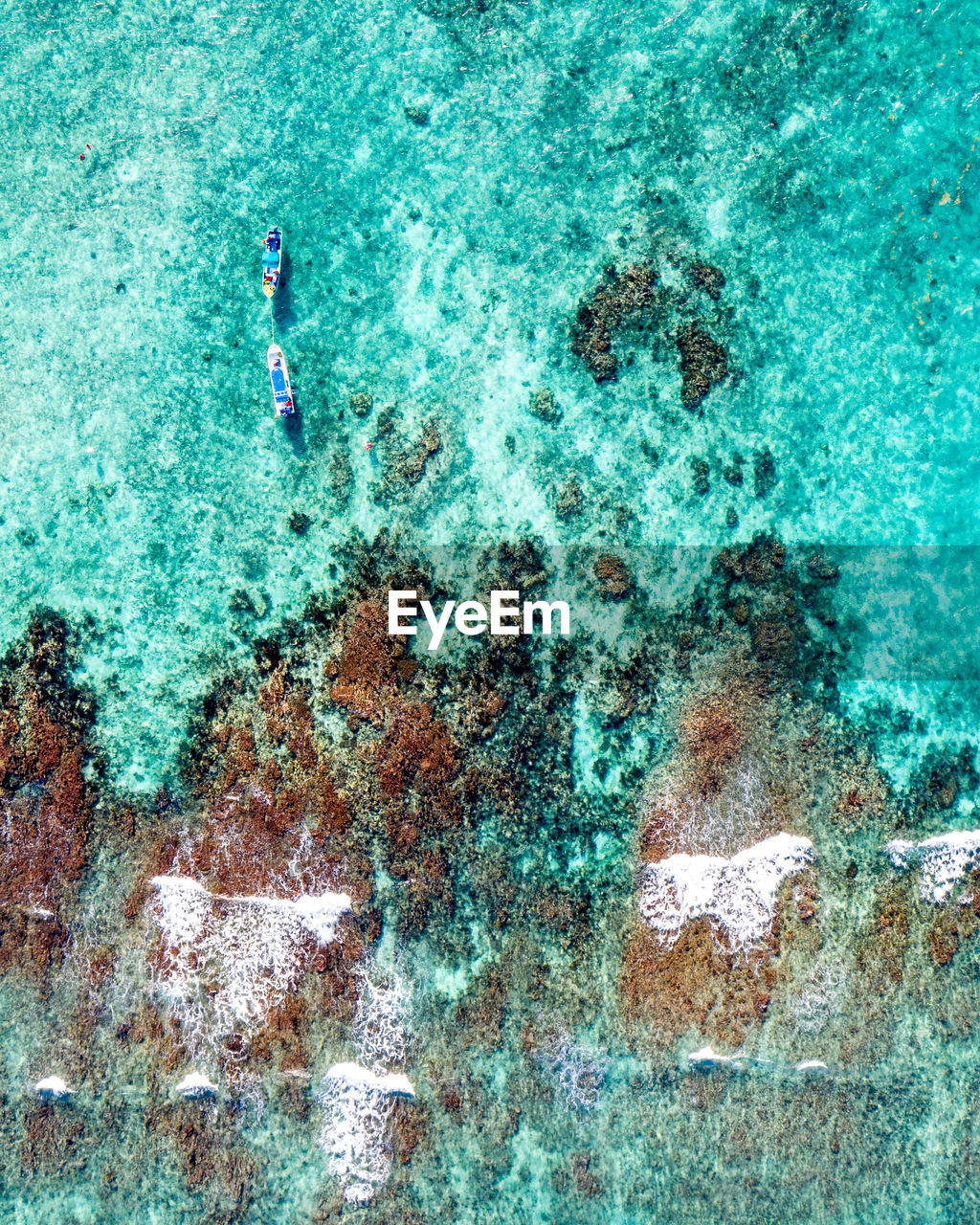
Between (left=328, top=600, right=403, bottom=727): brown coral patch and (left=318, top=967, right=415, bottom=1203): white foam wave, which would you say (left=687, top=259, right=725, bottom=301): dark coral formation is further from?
(left=318, top=967, right=415, bottom=1203): white foam wave

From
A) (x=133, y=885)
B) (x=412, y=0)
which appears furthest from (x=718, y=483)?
(x=133, y=885)

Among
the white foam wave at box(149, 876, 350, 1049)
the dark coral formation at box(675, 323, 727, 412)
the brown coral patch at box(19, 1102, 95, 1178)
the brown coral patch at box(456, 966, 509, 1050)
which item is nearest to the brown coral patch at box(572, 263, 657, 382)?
the dark coral formation at box(675, 323, 727, 412)

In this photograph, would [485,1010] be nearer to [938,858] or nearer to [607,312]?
[938,858]

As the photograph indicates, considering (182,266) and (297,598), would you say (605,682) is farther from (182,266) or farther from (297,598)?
(182,266)

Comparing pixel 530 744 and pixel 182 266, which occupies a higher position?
pixel 182 266

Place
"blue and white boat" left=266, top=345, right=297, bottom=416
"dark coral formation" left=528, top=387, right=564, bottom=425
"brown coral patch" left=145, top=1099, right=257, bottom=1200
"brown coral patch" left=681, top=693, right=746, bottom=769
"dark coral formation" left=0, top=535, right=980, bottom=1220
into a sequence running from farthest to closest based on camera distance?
1. "dark coral formation" left=528, top=387, right=564, bottom=425
2. "brown coral patch" left=681, top=693, right=746, bottom=769
3. "blue and white boat" left=266, top=345, right=297, bottom=416
4. "dark coral formation" left=0, top=535, right=980, bottom=1220
5. "brown coral patch" left=145, top=1099, right=257, bottom=1200

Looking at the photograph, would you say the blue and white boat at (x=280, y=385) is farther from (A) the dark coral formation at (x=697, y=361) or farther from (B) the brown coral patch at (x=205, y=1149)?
(B) the brown coral patch at (x=205, y=1149)

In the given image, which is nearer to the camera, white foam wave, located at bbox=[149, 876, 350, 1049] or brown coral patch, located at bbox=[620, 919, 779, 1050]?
white foam wave, located at bbox=[149, 876, 350, 1049]
